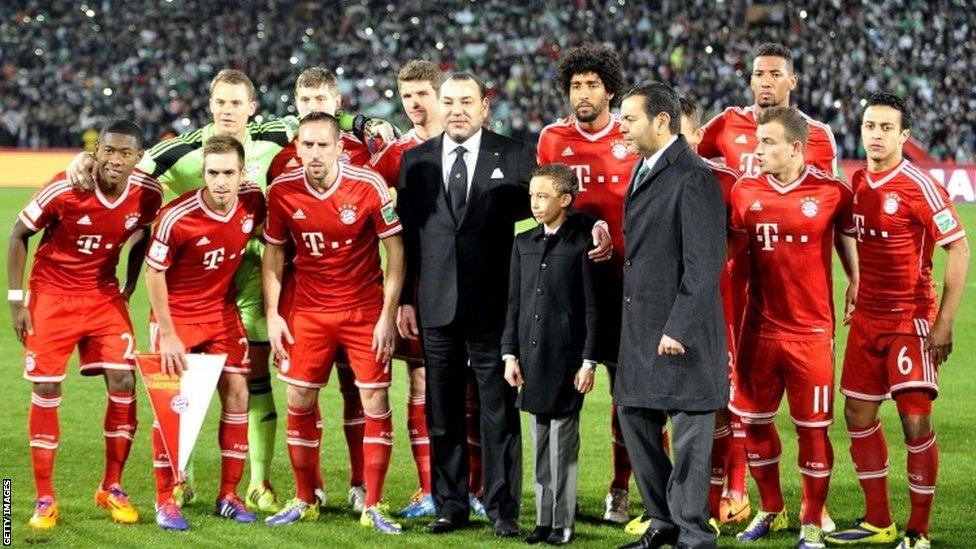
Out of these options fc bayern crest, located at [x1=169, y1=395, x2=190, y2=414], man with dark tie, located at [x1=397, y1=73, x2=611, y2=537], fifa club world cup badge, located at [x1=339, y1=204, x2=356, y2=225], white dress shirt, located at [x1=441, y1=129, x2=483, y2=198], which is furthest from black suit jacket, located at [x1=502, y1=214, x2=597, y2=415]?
fc bayern crest, located at [x1=169, y1=395, x2=190, y2=414]

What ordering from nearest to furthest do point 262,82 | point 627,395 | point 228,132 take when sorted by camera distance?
point 627,395, point 228,132, point 262,82

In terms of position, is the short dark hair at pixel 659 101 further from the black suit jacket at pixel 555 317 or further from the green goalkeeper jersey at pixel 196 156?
the green goalkeeper jersey at pixel 196 156

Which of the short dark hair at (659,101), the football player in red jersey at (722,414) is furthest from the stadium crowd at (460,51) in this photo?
the short dark hair at (659,101)

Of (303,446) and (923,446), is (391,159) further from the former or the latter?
(923,446)

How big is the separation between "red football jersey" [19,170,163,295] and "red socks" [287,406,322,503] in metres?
1.19

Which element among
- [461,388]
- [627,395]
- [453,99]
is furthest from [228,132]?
[627,395]

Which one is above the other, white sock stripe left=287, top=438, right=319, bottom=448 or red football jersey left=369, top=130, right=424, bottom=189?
red football jersey left=369, top=130, right=424, bottom=189

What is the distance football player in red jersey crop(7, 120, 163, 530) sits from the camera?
7.17 m

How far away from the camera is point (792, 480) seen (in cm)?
856

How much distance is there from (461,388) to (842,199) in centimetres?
208

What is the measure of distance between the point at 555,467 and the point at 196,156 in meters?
2.60

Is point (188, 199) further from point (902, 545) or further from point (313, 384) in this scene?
point (902, 545)

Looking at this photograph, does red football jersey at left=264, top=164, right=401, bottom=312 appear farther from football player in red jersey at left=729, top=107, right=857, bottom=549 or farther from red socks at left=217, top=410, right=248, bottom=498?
football player in red jersey at left=729, top=107, right=857, bottom=549

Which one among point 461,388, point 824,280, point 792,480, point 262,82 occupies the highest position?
point 262,82
